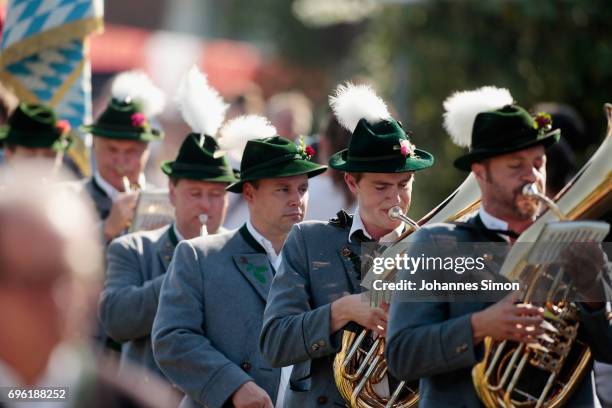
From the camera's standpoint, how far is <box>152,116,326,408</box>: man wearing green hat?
21.5 ft

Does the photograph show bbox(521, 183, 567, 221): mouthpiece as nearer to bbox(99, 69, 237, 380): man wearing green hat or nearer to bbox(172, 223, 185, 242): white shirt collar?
bbox(99, 69, 237, 380): man wearing green hat

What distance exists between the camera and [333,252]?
20.0 ft

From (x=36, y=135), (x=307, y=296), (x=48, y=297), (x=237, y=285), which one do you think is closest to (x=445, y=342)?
(x=307, y=296)

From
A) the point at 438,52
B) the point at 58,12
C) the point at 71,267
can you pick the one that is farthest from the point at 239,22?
the point at 71,267

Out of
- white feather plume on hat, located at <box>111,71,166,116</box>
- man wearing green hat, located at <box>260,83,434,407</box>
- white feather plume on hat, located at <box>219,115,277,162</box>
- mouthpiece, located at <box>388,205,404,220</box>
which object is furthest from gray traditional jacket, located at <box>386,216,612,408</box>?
white feather plume on hat, located at <box>111,71,166,116</box>

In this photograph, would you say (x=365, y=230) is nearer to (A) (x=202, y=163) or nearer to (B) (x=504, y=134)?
(B) (x=504, y=134)

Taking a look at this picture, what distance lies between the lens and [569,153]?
8.20 m

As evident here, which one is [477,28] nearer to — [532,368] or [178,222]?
[178,222]

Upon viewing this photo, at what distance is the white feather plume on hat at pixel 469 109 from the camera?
543 cm

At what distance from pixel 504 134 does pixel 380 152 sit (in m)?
0.91

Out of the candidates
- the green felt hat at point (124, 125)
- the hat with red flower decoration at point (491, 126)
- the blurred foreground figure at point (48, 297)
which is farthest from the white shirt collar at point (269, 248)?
the blurred foreground figure at point (48, 297)

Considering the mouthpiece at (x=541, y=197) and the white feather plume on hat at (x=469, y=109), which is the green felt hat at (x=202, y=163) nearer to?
the white feather plume on hat at (x=469, y=109)

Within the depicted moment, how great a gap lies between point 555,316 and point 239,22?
69.0 ft

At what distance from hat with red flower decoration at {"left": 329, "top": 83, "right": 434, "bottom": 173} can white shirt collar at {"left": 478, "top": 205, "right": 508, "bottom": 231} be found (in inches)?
32.0
